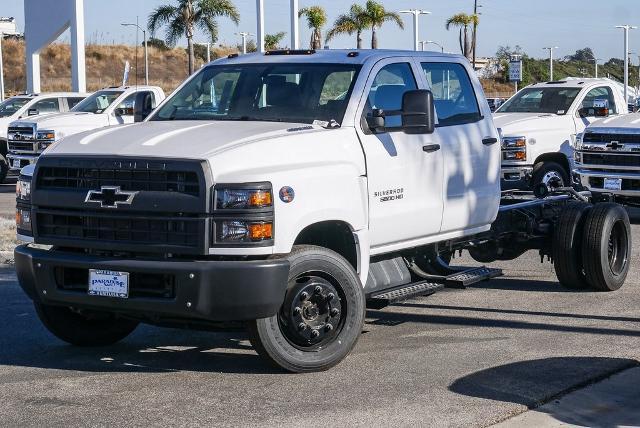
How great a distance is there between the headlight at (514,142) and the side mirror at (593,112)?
1.48 m

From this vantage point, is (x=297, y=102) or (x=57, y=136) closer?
(x=297, y=102)

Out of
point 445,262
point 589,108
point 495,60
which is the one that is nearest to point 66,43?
point 495,60

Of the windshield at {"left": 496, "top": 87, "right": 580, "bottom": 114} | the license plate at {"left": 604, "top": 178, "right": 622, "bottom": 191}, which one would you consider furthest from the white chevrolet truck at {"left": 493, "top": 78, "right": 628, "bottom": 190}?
the license plate at {"left": 604, "top": 178, "right": 622, "bottom": 191}

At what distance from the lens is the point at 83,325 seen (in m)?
8.00

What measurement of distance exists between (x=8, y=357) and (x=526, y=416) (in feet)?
12.0

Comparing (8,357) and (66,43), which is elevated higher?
(66,43)

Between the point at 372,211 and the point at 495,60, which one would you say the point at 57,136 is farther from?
the point at 495,60

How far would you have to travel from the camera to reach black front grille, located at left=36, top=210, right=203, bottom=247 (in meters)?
6.66

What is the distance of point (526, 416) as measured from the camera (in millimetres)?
6199

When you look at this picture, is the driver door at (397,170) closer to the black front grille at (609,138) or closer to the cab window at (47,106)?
the black front grille at (609,138)

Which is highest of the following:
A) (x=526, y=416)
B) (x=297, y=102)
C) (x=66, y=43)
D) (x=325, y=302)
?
(x=66, y=43)

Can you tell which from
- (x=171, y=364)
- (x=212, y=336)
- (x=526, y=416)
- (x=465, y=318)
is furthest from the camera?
(x=465, y=318)

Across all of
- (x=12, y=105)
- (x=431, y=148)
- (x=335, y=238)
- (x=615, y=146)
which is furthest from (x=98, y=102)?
(x=335, y=238)

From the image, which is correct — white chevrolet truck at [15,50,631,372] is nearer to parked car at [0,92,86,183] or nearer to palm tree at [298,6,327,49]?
parked car at [0,92,86,183]
